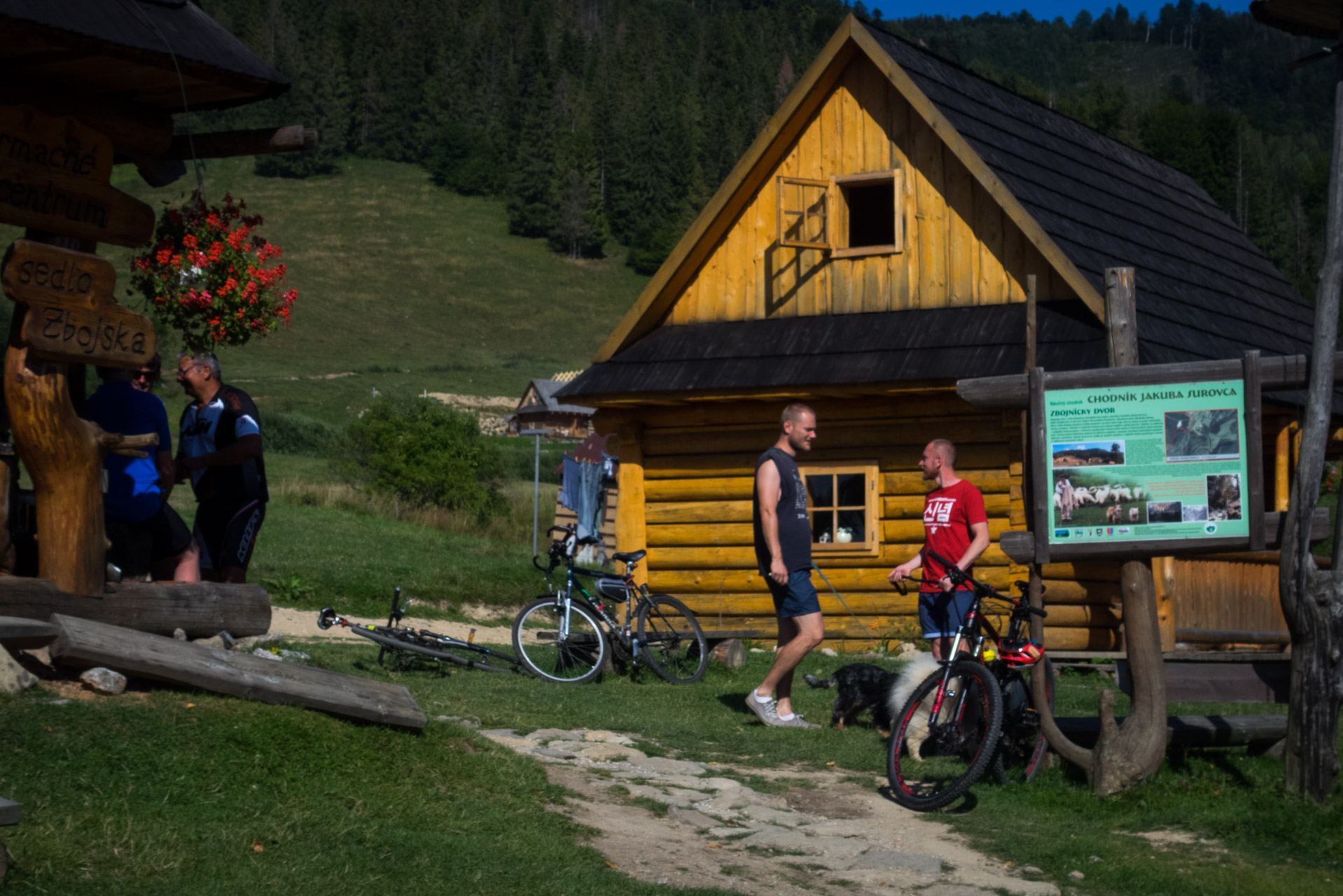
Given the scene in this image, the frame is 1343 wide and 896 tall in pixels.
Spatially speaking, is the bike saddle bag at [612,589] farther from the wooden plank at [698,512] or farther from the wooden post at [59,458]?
the wooden post at [59,458]

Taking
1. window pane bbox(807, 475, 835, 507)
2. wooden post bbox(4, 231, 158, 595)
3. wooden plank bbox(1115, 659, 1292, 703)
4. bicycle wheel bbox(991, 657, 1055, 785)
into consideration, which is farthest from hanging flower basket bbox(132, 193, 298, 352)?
window pane bbox(807, 475, 835, 507)

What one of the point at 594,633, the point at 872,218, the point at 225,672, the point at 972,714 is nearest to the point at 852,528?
the point at 594,633

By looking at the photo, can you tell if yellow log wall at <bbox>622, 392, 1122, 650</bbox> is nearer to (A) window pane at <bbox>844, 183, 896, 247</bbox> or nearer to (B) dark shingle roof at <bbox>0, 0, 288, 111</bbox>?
(A) window pane at <bbox>844, 183, 896, 247</bbox>

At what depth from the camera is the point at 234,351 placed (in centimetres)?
6875

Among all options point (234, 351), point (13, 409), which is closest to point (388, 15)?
point (234, 351)

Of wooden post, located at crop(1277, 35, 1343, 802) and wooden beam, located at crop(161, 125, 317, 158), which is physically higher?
wooden beam, located at crop(161, 125, 317, 158)

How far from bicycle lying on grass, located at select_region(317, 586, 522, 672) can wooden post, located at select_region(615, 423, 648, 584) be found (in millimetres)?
3520

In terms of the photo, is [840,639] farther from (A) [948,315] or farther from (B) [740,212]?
(B) [740,212]

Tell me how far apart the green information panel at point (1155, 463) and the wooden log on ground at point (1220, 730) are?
1.14 meters

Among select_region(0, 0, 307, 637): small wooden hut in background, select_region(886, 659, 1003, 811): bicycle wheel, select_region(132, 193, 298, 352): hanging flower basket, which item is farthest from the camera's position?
select_region(132, 193, 298, 352): hanging flower basket

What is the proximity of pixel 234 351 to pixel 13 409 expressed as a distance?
65878 mm

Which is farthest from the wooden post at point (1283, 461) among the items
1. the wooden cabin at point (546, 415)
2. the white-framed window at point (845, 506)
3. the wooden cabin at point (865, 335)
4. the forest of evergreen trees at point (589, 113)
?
the forest of evergreen trees at point (589, 113)

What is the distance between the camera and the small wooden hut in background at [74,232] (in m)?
5.95

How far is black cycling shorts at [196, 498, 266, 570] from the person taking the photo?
821cm
